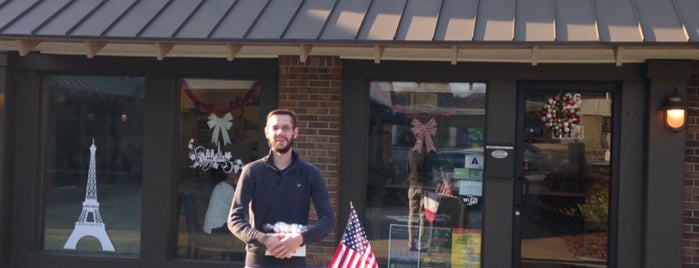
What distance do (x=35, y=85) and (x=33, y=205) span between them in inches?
49.1

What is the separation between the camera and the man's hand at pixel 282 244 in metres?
3.66

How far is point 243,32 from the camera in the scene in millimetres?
5879

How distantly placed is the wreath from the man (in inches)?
140

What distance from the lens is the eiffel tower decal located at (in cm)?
741

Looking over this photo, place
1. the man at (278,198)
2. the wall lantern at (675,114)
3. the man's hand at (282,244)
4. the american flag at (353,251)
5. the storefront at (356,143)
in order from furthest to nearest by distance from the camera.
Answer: the storefront at (356,143) → the wall lantern at (675,114) → the american flag at (353,251) → the man at (278,198) → the man's hand at (282,244)

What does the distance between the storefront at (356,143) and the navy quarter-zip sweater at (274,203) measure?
219cm

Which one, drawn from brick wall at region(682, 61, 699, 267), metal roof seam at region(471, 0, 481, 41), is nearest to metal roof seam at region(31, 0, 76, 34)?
metal roof seam at region(471, 0, 481, 41)

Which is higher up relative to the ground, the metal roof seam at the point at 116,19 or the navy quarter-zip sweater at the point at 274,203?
Result: the metal roof seam at the point at 116,19

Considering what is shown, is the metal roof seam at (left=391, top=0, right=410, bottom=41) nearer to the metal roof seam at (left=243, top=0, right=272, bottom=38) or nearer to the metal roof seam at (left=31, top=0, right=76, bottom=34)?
the metal roof seam at (left=243, top=0, right=272, bottom=38)

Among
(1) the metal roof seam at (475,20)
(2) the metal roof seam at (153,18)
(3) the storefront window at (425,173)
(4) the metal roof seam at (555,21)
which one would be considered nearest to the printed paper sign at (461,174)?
(3) the storefront window at (425,173)

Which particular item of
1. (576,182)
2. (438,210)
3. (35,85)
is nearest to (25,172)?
(35,85)

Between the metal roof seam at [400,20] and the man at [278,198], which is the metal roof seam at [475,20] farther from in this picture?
the man at [278,198]

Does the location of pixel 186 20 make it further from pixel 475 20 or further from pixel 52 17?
pixel 475 20

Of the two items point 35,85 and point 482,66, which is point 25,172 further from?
point 482,66
